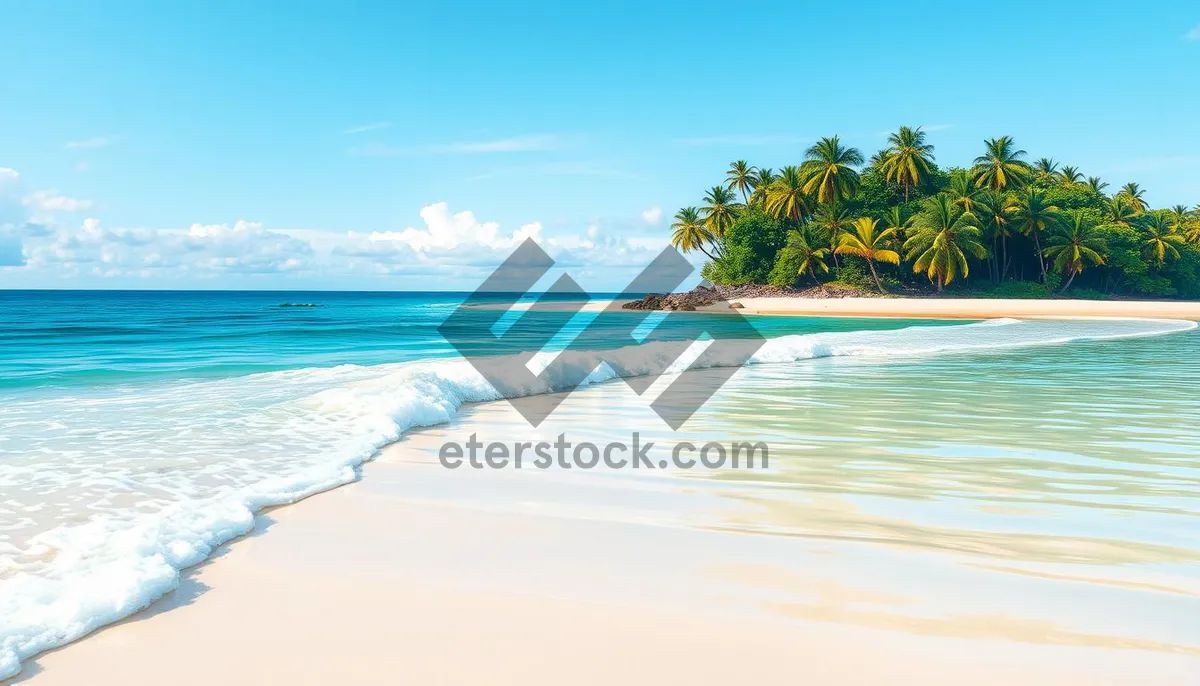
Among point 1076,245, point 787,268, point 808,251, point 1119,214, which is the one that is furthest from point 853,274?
point 1119,214

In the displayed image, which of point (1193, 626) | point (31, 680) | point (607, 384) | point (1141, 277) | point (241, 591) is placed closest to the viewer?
point (31, 680)

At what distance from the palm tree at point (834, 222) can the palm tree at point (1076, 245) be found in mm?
14726

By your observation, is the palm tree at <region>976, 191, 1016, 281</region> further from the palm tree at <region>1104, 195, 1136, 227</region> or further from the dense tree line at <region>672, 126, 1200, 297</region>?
the palm tree at <region>1104, 195, 1136, 227</region>

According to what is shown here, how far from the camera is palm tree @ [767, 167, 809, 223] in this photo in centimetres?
5625

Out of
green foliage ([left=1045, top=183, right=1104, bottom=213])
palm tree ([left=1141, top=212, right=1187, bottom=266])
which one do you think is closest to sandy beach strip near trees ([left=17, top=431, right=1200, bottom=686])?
green foliage ([left=1045, top=183, right=1104, bottom=213])

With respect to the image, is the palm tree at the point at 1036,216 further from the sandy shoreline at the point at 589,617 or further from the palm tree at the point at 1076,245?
the sandy shoreline at the point at 589,617

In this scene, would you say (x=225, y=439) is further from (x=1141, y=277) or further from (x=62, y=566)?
(x=1141, y=277)

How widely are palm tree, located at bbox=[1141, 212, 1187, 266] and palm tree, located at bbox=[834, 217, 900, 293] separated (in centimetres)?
2153

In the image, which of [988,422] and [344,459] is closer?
[344,459]

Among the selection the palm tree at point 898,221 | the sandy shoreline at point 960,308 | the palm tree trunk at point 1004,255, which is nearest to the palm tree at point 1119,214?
the palm tree trunk at point 1004,255

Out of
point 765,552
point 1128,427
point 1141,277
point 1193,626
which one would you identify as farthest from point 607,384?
point 1141,277

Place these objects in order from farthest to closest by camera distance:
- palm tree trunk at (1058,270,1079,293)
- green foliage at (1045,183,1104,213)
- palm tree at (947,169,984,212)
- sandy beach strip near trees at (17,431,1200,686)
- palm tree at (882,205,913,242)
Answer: green foliage at (1045,183,1104,213) < palm tree trunk at (1058,270,1079,293) < palm tree at (882,205,913,242) < palm tree at (947,169,984,212) < sandy beach strip near trees at (17,431,1200,686)

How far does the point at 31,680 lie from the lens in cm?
239

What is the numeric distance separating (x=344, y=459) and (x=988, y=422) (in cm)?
612
